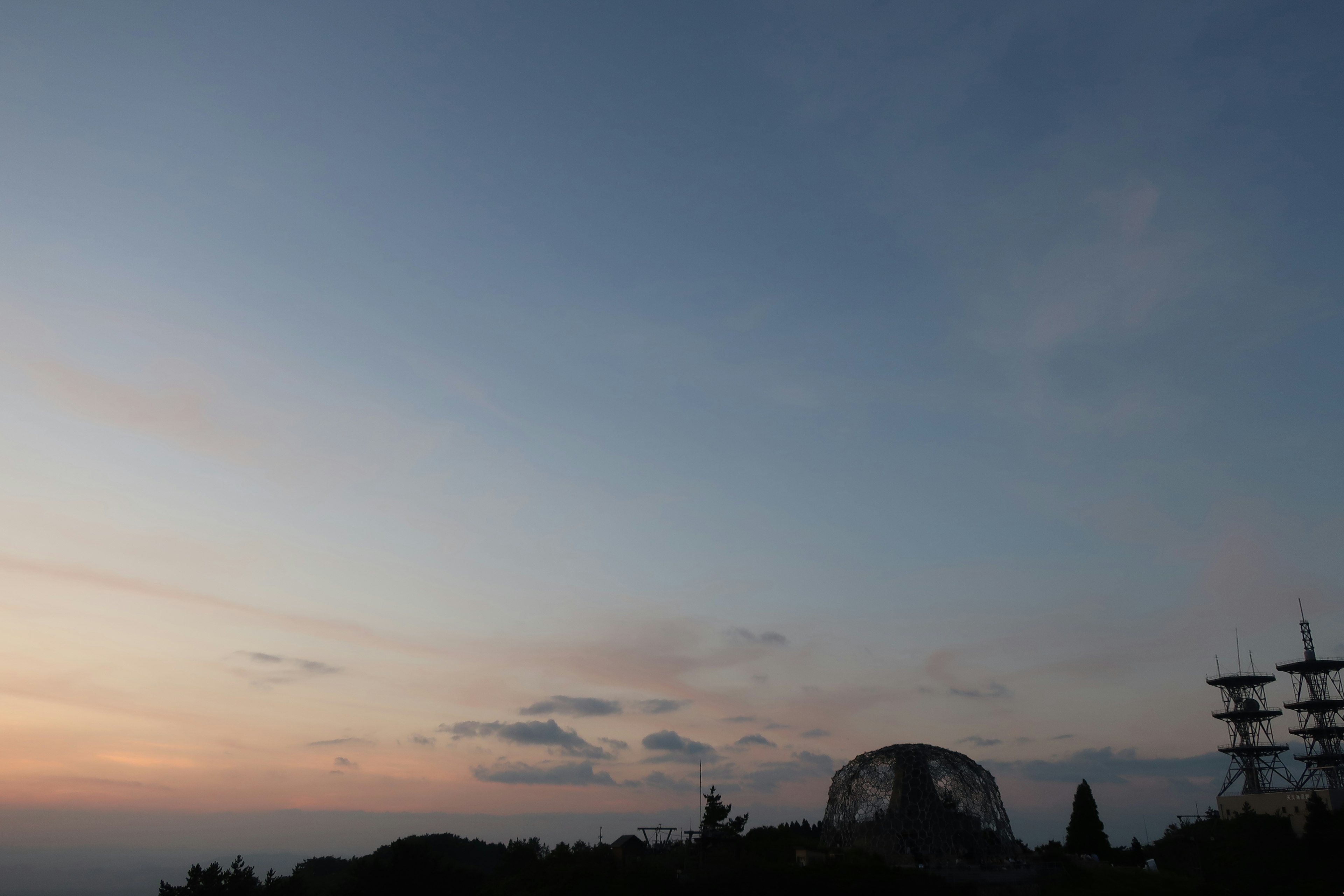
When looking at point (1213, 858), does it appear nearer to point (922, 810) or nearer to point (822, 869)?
point (922, 810)

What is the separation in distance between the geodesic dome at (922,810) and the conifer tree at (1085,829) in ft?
57.6

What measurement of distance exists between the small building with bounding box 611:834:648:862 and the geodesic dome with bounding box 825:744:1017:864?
16.5 meters

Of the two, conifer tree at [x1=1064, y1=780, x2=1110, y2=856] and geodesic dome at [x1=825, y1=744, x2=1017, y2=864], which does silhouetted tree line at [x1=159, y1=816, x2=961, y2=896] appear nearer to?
geodesic dome at [x1=825, y1=744, x2=1017, y2=864]

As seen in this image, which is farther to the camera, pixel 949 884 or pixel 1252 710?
pixel 1252 710

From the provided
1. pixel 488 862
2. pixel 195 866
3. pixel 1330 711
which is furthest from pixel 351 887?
pixel 1330 711

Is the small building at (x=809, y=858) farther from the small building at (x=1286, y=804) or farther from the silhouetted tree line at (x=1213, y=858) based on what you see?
the small building at (x=1286, y=804)

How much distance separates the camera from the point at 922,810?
223 ft

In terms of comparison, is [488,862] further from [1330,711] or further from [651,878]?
[1330,711]

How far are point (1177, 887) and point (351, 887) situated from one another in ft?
211

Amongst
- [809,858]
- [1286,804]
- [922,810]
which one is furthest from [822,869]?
[1286,804]

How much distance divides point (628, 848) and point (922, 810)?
83.0 ft

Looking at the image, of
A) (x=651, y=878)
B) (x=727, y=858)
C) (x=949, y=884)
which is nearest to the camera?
(x=949, y=884)

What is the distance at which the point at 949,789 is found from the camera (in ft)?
227

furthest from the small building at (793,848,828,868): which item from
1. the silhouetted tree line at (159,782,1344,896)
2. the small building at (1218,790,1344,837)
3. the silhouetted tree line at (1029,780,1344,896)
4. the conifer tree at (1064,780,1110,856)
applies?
the small building at (1218,790,1344,837)
